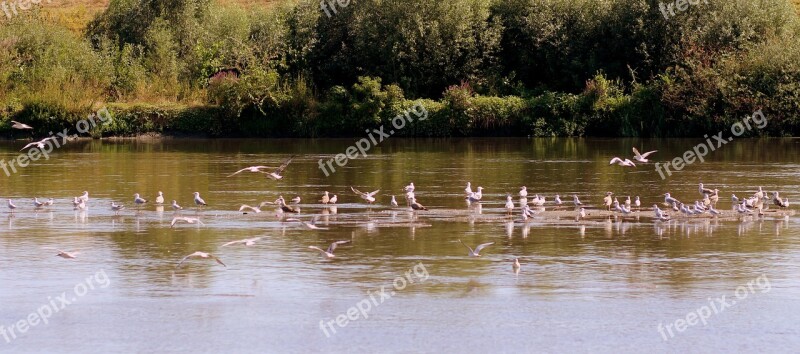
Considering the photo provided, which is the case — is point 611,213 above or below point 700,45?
below

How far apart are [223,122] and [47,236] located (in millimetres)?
→ 39482

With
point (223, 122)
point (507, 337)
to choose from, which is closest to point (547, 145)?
point (223, 122)

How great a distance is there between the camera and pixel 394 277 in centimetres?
1831

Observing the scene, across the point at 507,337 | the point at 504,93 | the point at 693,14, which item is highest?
the point at 693,14

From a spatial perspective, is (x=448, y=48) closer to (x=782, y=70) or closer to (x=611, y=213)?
(x=782, y=70)

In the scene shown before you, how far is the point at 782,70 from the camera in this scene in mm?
55531
